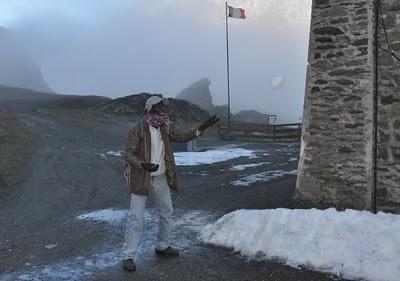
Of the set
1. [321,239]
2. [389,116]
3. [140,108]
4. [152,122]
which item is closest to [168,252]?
[152,122]

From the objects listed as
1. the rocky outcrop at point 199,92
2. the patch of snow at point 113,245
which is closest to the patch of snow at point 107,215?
the patch of snow at point 113,245

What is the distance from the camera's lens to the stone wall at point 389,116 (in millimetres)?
9648

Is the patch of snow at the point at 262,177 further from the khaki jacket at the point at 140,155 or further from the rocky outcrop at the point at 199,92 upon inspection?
the rocky outcrop at the point at 199,92

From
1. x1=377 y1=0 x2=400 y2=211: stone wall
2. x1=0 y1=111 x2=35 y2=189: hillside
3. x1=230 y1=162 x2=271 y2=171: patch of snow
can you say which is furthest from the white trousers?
x1=230 y1=162 x2=271 y2=171: patch of snow

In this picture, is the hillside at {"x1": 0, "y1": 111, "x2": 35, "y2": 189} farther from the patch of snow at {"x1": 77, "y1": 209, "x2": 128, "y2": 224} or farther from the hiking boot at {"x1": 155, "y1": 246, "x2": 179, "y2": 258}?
the hiking boot at {"x1": 155, "y1": 246, "x2": 179, "y2": 258}

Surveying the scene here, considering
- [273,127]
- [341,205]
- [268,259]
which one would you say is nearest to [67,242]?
[268,259]

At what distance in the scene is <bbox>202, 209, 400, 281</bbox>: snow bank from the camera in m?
6.70

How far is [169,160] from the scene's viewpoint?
731cm

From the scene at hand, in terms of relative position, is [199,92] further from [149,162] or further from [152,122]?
[149,162]

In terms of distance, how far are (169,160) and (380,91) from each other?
14.1ft

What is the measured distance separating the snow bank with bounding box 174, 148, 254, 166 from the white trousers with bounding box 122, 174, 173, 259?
442 inches

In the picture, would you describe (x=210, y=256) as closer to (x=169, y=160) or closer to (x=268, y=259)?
(x=268, y=259)

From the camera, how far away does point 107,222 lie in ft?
32.7

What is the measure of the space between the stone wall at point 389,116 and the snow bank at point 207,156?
956 cm
